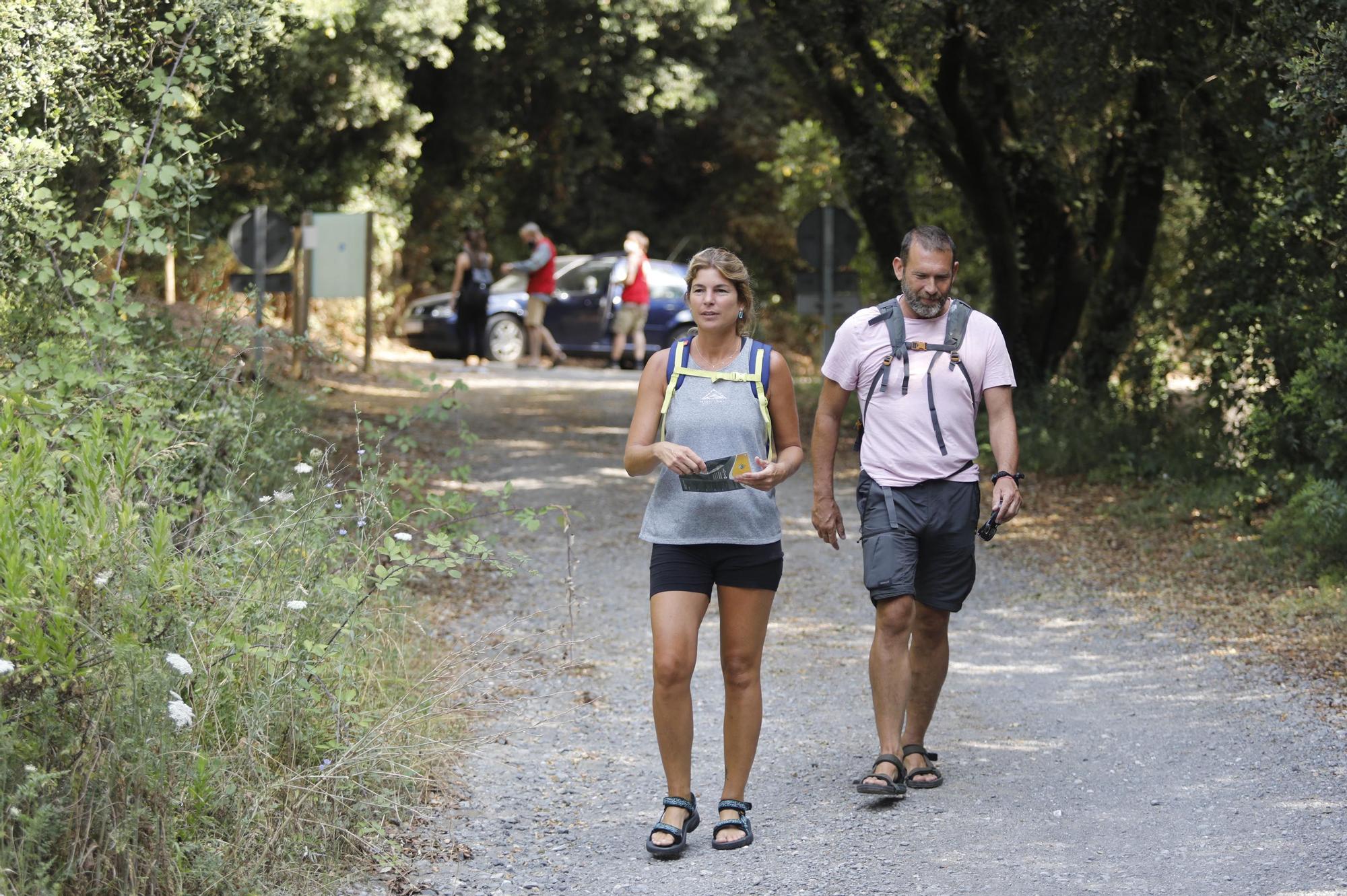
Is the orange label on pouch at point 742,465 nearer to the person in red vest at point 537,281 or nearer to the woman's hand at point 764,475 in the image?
the woman's hand at point 764,475

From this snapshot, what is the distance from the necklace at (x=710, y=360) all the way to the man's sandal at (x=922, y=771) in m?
1.63

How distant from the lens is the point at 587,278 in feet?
83.6

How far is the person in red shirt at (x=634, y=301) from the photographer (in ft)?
70.8

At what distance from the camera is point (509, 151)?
98.6 ft

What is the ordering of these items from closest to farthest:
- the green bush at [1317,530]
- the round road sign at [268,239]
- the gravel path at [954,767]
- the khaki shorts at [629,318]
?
1. the gravel path at [954,767]
2. the green bush at [1317,530]
3. the round road sign at [268,239]
4. the khaki shorts at [629,318]

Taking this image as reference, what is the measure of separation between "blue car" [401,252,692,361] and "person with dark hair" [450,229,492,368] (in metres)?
1.48

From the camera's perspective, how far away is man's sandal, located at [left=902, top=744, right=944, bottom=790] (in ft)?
18.3

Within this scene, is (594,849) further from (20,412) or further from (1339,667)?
(1339,667)

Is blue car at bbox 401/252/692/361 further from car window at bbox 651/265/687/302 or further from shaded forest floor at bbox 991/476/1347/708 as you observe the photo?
shaded forest floor at bbox 991/476/1347/708

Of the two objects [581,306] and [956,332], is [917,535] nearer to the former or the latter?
[956,332]

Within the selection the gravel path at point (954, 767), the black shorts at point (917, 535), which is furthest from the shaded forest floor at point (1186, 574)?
the black shorts at point (917, 535)

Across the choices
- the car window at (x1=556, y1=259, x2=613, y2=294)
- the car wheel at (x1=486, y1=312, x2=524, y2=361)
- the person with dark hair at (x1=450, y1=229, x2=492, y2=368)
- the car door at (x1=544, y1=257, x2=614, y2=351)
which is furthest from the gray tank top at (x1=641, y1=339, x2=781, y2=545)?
the car window at (x1=556, y1=259, x2=613, y2=294)

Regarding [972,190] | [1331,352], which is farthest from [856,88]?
[1331,352]

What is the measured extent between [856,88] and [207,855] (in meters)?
11.8
